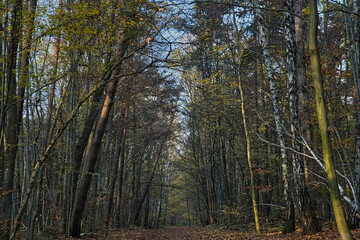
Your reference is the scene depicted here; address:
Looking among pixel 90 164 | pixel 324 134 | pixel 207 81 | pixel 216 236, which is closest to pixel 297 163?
pixel 216 236

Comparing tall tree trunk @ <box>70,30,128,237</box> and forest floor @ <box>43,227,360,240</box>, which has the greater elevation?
tall tree trunk @ <box>70,30,128,237</box>

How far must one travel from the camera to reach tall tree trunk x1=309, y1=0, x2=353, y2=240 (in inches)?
111

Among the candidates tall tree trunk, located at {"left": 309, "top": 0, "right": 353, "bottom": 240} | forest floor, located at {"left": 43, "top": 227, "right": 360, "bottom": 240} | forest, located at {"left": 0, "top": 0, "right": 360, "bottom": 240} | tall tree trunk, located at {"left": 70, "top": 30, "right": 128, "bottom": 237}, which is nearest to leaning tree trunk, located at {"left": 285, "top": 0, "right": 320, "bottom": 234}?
forest, located at {"left": 0, "top": 0, "right": 360, "bottom": 240}

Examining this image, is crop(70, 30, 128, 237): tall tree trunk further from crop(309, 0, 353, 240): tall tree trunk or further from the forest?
crop(309, 0, 353, 240): tall tree trunk

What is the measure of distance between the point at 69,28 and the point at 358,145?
7.78m

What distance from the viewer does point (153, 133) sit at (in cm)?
1912

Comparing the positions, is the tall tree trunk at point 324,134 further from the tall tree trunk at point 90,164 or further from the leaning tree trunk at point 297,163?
the tall tree trunk at point 90,164

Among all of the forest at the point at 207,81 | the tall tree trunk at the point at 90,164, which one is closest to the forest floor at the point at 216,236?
the forest at the point at 207,81

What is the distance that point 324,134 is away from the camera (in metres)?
2.99

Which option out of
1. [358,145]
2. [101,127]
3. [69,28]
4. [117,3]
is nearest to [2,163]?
[101,127]

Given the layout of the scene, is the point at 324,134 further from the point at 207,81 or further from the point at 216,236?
the point at 207,81

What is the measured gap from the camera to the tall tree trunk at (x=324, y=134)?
2.81 m

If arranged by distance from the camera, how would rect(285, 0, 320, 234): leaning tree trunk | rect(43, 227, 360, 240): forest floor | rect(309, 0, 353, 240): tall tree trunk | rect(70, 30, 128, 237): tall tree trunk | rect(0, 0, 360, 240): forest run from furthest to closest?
1. rect(70, 30, 128, 237): tall tree trunk
2. rect(285, 0, 320, 234): leaning tree trunk
3. rect(43, 227, 360, 240): forest floor
4. rect(0, 0, 360, 240): forest
5. rect(309, 0, 353, 240): tall tree trunk

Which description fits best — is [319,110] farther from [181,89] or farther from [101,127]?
[181,89]
